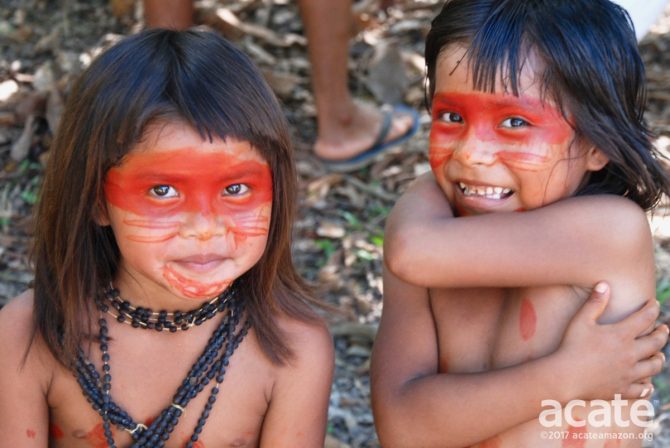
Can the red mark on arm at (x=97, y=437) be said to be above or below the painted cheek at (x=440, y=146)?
below

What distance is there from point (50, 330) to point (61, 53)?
280 centimetres

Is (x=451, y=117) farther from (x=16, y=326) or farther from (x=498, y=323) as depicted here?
(x=16, y=326)

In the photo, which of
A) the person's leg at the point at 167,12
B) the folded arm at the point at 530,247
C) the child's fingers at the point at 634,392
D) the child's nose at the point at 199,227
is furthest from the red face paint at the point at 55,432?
the person's leg at the point at 167,12

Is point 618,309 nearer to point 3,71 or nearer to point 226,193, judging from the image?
point 226,193

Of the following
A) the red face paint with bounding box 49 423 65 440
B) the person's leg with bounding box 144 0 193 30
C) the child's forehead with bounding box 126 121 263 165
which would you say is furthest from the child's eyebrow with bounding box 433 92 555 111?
the person's leg with bounding box 144 0 193 30

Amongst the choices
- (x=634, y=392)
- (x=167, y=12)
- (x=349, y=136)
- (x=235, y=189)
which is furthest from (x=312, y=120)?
(x=634, y=392)

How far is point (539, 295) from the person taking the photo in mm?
2494

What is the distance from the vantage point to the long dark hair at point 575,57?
7.83ft

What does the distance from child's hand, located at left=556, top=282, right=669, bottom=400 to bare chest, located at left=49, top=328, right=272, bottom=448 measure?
2.41 ft

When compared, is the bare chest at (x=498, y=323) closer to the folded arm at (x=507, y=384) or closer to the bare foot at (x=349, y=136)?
the folded arm at (x=507, y=384)

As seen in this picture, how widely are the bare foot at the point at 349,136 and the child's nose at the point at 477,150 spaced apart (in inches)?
81.7

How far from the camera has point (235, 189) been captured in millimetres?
2301

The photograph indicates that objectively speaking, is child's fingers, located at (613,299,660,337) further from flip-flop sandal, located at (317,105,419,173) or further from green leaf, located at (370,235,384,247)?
flip-flop sandal, located at (317,105,419,173)

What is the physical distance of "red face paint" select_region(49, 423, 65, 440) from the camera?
2.53 metres
